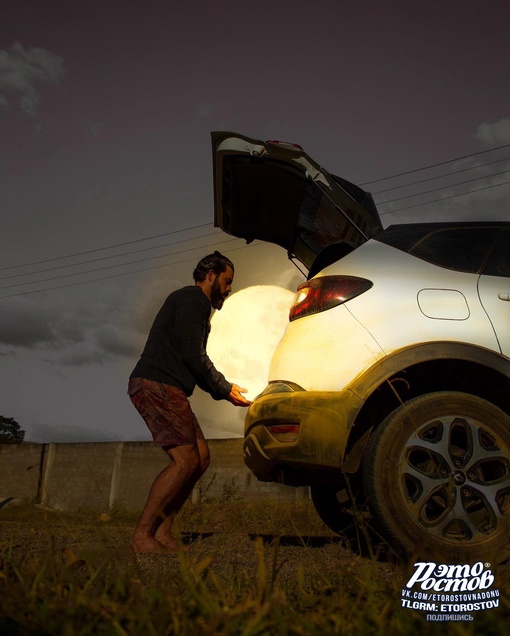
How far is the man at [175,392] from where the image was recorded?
3.38 metres

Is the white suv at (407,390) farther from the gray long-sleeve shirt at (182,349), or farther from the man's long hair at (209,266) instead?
the man's long hair at (209,266)

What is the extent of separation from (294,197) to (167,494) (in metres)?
2.37

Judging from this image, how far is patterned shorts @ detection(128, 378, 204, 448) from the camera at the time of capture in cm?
349

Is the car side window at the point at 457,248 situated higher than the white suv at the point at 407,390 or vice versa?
the car side window at the point at 457,248

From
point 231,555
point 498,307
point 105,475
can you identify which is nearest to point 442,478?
point 498,307

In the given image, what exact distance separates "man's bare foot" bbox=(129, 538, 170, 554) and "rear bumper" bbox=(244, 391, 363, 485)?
71cm

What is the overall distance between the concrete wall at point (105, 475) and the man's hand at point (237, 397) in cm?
574

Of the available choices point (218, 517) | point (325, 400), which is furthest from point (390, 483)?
point (218, 517)

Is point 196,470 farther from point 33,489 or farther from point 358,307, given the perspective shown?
point 33,489

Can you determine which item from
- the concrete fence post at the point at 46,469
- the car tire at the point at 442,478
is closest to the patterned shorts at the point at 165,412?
the car tire at the point at 442,478

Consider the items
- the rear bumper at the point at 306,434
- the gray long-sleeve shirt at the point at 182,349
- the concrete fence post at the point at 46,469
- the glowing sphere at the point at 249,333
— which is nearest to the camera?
the rear bumper at the point at 306,434

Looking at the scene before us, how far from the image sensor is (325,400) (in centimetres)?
301

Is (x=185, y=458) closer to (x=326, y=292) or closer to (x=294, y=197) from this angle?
(x=326, y=292)

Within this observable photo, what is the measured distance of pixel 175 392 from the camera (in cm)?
358
